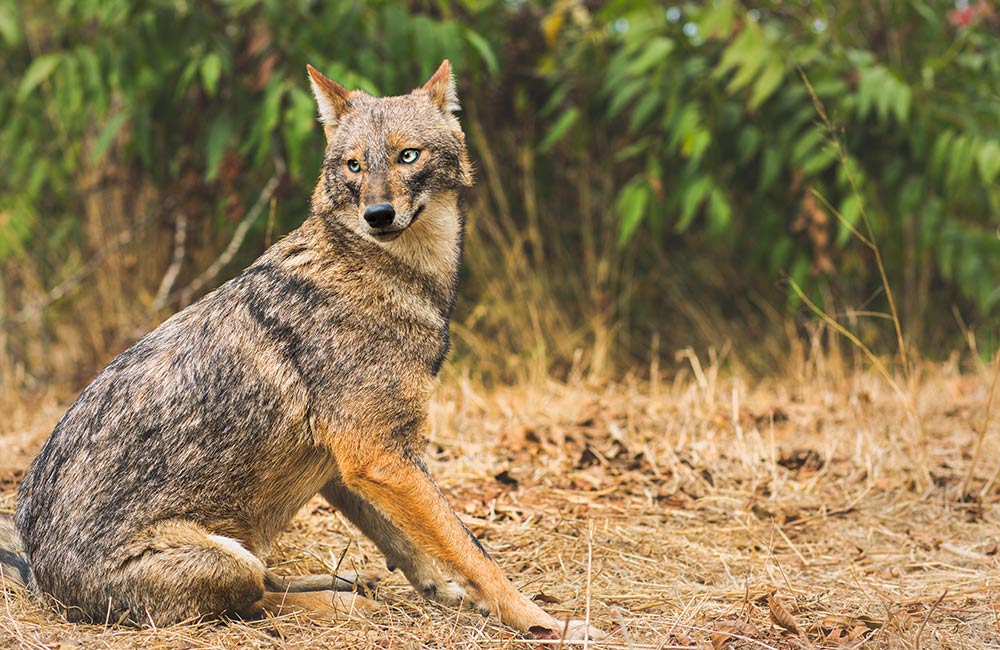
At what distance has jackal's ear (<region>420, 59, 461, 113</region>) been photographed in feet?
13.6

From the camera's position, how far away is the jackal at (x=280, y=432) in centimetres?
347

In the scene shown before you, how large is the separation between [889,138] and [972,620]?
17.0 feet

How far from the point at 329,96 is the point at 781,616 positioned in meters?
2.63

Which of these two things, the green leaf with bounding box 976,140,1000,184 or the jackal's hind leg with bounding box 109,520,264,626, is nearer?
the jackal's hind leg with bounding box 109,520,264,626

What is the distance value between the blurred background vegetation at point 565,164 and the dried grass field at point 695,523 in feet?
3.27

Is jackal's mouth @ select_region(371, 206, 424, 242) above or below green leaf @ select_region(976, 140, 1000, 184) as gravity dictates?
above

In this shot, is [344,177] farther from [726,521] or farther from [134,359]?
[726,521]

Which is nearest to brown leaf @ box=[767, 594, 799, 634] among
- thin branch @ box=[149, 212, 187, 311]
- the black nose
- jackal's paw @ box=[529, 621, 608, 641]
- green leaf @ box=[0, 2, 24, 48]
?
jackal's paw @ box=[529, 621, 608, 641]

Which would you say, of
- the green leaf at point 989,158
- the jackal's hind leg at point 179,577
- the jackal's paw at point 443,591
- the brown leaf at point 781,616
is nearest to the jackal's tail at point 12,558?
the jackal's hind leg at point 179,577

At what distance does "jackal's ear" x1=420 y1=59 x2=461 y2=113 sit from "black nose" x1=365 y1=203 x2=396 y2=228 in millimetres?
768

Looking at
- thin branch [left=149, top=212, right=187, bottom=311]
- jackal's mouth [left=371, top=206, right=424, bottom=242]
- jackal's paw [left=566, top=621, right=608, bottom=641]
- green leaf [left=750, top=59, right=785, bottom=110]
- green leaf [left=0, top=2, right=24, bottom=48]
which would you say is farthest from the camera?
thin branch [left=149, top=212, right=187, bottom=311]

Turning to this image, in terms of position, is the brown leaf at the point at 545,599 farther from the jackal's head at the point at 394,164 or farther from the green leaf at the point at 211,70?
the green leaf at the point at 211,70

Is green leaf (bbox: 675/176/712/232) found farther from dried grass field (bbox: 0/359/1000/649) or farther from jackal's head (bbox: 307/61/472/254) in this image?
jackal's head (bbox: 307/61/472/254)

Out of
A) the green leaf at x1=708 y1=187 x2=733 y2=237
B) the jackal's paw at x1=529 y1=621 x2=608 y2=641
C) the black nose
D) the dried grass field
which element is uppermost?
the black nose
